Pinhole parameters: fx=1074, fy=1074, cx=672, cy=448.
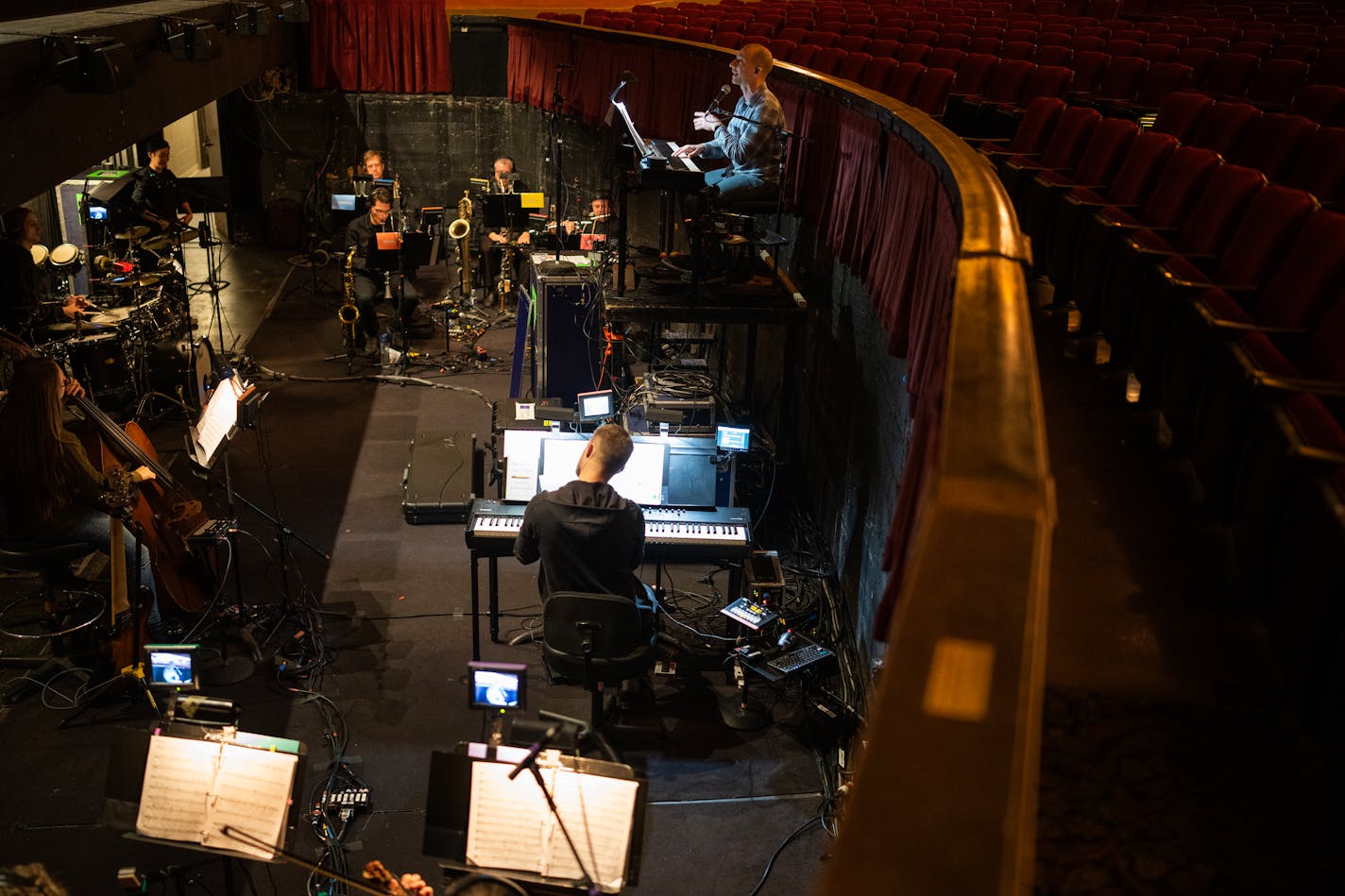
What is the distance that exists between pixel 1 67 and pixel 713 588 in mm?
4660

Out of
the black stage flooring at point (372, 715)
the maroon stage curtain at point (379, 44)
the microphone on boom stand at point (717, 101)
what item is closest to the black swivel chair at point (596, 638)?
the black stage flooring at point (372, 715)

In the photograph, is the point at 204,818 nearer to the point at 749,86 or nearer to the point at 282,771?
the point at 282,771

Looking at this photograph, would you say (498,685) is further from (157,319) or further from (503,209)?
(503,209)

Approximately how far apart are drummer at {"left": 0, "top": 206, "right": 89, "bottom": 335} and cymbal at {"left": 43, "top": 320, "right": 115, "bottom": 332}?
2.9 inches

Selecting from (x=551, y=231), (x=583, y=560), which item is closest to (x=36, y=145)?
(x=583, y=560)

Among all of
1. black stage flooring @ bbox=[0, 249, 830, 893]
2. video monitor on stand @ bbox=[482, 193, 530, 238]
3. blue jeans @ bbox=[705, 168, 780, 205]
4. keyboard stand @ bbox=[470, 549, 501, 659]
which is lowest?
black stage flooring @ bbox=[0, 249, 830, 893]

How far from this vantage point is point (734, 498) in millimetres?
7125

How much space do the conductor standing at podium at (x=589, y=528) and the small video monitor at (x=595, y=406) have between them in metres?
1.51

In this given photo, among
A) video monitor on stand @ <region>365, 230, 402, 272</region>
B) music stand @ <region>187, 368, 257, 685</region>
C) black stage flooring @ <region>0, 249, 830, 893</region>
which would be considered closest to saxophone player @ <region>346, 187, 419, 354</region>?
video monitor on stand @ <region>365, 230, 402, 272</region>

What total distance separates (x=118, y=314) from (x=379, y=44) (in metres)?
7.68

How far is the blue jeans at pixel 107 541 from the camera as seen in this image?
5586 millimetres

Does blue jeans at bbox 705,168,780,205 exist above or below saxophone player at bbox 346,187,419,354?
above

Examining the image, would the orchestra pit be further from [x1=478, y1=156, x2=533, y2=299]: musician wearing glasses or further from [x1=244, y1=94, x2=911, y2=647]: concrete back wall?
[x1=478, y1=156, x2=533, y2=299]: musician wearing glasses

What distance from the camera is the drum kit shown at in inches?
319
